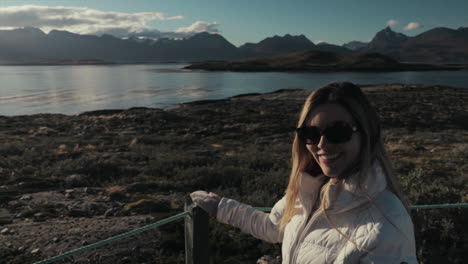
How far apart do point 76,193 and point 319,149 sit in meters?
7.19

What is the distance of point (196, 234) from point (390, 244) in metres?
1.54

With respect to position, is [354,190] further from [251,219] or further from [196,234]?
[196,234]

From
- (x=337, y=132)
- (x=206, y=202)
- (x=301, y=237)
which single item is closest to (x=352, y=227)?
(x=301, y=237)

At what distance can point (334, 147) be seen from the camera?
2141mm

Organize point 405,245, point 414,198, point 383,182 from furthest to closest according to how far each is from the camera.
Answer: point 414,198 → point 383,182 → point 405,245

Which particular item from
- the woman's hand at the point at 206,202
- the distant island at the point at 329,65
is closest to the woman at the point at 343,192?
the woman's hand at the point at 206,202

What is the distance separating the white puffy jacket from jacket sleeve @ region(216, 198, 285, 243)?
0.33 meters

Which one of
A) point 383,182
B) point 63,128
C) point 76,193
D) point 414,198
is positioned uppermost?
point 383,182

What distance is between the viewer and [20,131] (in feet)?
75.9

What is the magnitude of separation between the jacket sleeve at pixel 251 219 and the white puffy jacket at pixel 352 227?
1.07 ft

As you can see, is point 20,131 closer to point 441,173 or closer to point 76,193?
point 76,193

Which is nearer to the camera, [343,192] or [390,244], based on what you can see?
[390,244]

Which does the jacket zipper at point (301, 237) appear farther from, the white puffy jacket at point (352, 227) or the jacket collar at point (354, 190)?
the jacket collar at point (354, 190)

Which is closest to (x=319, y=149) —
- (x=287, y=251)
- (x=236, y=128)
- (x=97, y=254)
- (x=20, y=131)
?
(x=287, y=251)
